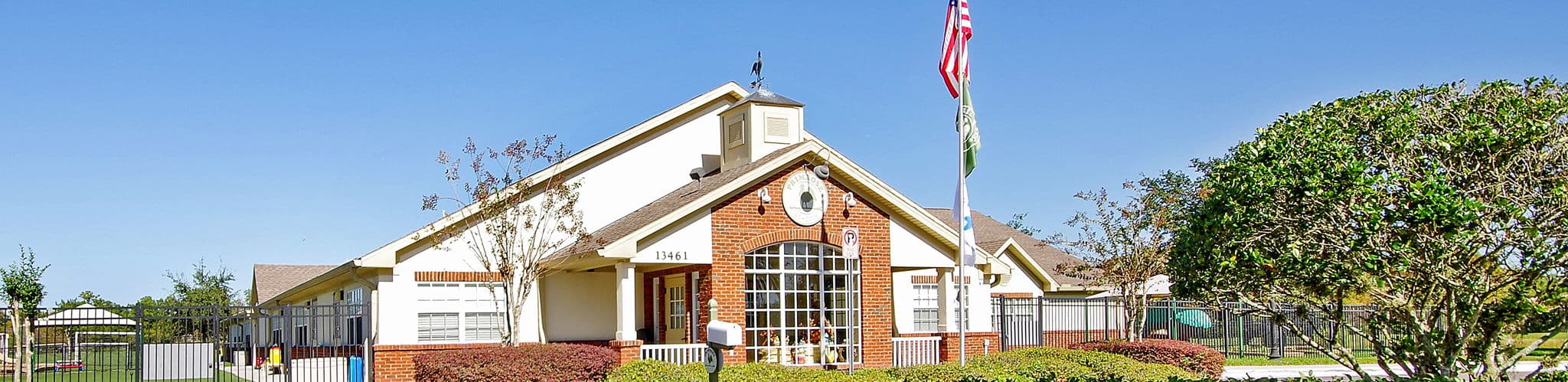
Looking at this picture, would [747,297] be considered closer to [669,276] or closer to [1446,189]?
[669,276]

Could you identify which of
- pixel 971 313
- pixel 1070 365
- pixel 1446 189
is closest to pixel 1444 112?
pixel 1446 189

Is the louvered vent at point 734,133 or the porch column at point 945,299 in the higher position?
the louvered vent at point 734,133

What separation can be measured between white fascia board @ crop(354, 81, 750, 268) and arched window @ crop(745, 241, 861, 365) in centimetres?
443

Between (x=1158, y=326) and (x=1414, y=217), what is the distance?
23.6m

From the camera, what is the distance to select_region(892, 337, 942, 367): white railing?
2438cm

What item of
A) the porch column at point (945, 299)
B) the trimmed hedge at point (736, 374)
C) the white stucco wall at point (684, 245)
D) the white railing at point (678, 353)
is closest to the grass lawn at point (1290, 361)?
the porch column at point (945, 299)

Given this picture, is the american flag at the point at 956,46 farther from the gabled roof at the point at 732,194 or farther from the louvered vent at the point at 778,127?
the louvered vent at the point at 778,127

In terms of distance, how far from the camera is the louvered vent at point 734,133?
86.7 feet

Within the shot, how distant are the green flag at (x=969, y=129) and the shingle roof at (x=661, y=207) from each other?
296 centimetres

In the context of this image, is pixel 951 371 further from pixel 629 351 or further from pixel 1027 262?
pixel 1027 262

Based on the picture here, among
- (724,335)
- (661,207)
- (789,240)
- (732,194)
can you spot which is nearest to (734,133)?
(661,207)

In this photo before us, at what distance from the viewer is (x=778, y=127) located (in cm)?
2622

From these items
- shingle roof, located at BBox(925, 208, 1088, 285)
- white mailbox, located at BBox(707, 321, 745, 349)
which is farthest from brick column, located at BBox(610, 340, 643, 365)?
shingle roof, located at BBox(925, 208, 1088, 285)

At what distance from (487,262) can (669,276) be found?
352 cm
